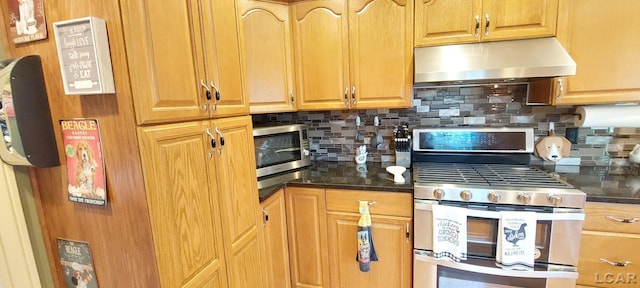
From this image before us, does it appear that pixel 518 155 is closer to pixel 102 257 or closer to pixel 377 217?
pixel 377 217

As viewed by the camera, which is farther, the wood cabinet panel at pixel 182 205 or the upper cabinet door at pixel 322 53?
the upper cabinet door at pixel 322 53

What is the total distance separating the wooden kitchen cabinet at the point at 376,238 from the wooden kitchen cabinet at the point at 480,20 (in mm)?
977

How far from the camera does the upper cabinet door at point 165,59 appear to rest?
0.79m

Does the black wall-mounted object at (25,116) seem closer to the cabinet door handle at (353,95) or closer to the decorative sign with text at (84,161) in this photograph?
the decorative sign with text at (84,161)

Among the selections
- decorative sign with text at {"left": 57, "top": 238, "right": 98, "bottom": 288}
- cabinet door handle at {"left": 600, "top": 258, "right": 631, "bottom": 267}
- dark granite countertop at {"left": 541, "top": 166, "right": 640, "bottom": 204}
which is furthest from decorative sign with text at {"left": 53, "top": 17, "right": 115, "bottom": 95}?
cabinet door handle at {"left": 600, "top": 258, "right": 631, "bottom": 267}

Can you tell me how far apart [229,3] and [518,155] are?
1.94 meters

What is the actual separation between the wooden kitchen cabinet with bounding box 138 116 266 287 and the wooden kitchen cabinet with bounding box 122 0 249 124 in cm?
6

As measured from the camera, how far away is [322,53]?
1.94 meters

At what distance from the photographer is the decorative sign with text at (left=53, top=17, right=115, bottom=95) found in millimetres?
747

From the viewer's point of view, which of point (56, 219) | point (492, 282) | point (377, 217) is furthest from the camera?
point (377, 217)

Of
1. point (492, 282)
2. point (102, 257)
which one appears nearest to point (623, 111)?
point (492, 282)

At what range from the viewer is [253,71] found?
1.77m

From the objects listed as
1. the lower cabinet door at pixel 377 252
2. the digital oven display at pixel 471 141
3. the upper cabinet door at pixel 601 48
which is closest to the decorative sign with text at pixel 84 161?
the lower cabinet door at pixel 377 252

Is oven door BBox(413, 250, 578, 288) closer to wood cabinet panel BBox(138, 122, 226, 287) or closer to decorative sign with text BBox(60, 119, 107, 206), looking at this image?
wood cabinet panel BBox(138, 122, 226, 287)
